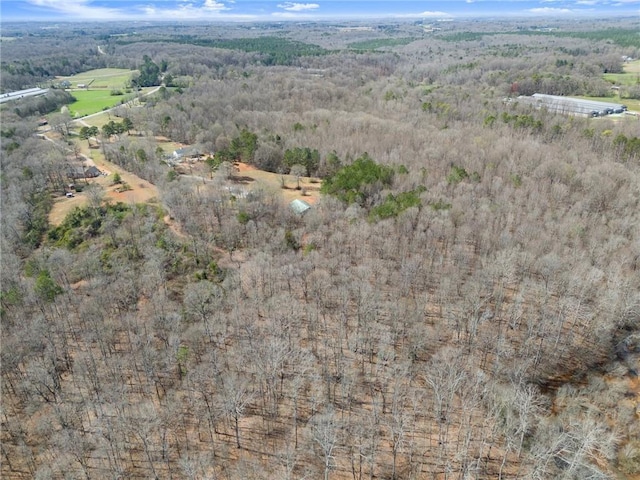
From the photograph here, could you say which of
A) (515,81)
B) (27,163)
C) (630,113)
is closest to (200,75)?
(27,163)

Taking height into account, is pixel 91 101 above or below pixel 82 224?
above

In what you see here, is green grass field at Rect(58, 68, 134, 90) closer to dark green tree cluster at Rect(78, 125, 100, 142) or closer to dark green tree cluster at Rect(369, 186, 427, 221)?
dark green tree cluster at Rect(78, 125, 100, 142)

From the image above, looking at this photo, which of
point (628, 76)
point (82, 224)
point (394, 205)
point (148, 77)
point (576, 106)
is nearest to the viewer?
point (394, 205)

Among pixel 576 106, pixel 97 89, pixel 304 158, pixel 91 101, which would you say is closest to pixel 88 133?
pixel 91 101

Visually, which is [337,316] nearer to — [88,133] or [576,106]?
[88,133]

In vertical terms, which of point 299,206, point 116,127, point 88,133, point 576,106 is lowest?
point 299,206

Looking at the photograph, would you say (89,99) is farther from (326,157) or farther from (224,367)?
(224,367)

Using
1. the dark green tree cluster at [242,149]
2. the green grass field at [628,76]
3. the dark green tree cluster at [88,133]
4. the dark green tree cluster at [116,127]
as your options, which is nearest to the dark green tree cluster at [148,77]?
the dark green tree cluster at [116,127]

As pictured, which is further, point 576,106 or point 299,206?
point 576,106
